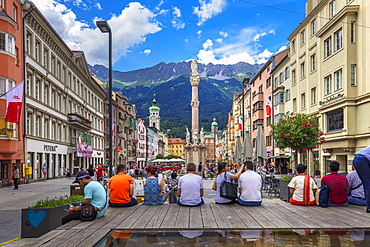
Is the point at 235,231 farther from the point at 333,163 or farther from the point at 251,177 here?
the point at 333,163

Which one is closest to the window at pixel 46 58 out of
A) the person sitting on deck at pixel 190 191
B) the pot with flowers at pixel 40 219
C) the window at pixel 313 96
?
the window at pixel 313 96

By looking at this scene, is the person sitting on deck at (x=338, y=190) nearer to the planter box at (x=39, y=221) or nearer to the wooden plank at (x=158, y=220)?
the wooden plank at (x=158, y=220)

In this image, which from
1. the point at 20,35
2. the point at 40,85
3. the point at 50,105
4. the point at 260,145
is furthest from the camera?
the point at 50,105

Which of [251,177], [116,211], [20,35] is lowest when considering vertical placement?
[116,211]

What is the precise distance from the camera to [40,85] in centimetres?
3825

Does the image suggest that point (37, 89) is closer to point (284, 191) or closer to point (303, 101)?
point (303, 101)

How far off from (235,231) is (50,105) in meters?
38.0

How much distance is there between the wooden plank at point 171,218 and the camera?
7.36 m

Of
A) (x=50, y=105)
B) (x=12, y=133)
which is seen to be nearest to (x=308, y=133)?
(x=12, y=133)

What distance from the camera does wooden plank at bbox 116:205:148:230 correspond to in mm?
7449

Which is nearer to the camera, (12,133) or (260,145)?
(260,145)

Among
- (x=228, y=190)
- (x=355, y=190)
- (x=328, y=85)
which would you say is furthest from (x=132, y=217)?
(x=328, y=85)

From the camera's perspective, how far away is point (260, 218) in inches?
322

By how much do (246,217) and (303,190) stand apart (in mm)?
2585
